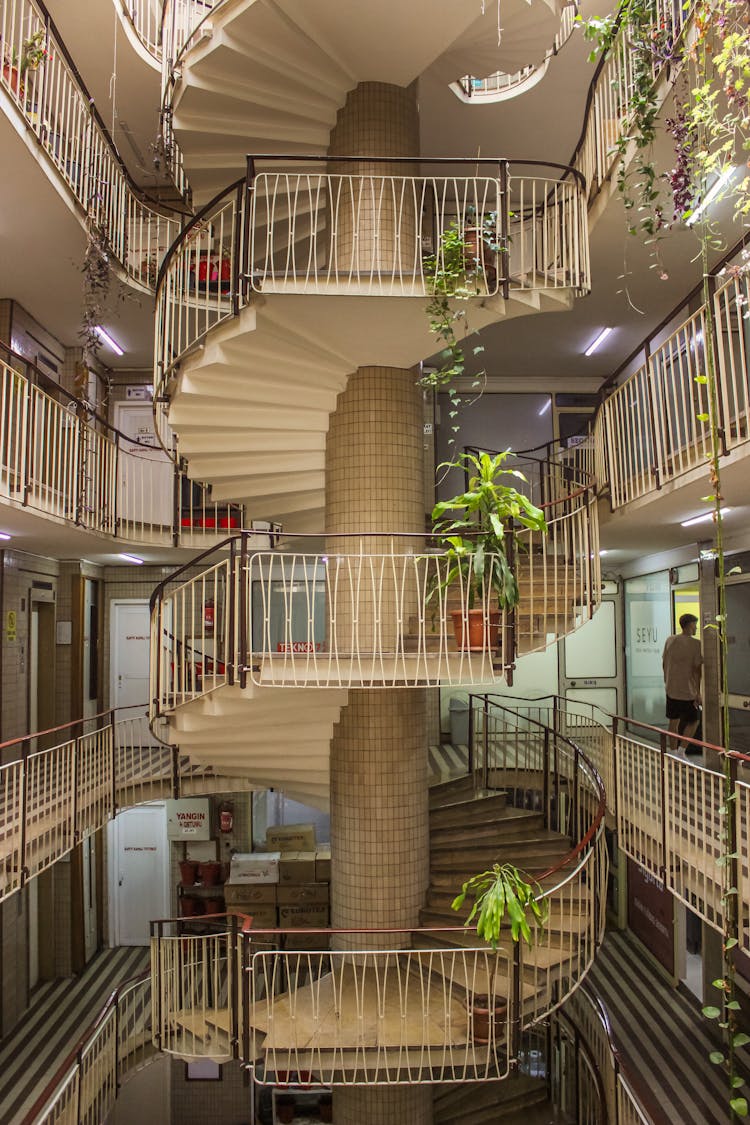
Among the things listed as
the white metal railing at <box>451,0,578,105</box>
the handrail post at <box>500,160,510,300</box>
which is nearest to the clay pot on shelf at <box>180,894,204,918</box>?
the handrail post at <box>500,160,510,300</box>

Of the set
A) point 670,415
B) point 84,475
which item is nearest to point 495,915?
point 670,415

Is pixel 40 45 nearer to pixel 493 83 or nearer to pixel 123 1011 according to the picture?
pixel 493 83

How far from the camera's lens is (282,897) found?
26.1 feet

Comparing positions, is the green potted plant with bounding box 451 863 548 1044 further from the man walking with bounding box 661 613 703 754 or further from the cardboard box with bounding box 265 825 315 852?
the cardboard box with bounding box 265 825 315 852

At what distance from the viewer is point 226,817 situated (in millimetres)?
9008

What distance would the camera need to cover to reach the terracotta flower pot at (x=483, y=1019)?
491 centimetres

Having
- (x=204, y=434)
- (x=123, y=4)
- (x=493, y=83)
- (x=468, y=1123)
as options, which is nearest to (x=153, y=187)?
(x=123, y=4)

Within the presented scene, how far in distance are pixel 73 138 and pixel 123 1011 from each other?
7873mm

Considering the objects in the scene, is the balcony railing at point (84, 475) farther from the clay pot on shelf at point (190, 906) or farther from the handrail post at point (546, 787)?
the clay pot on shelf at point (190, 906)

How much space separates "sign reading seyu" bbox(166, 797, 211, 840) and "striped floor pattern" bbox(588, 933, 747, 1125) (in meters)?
4.59

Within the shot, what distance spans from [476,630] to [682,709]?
3060mm

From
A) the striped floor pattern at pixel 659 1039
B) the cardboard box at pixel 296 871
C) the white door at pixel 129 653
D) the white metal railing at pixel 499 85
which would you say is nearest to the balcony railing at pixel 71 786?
the white door at pixel 129 653

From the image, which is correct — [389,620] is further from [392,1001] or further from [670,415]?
[392,1001]

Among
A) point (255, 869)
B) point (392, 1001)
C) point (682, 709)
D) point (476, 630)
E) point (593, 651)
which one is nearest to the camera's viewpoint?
point (476, 630)
